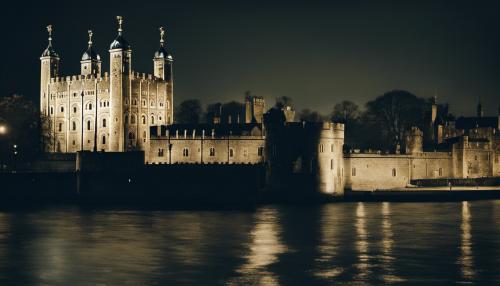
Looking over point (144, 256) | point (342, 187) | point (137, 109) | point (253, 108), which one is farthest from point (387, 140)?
point (144, 256)

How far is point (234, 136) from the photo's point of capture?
7469 centimetres

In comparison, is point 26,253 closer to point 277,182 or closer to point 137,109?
point 277,182

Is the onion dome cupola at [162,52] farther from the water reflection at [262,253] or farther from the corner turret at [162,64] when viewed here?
the water reflection at [262,253]

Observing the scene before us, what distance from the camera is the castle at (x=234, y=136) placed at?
59.6 m

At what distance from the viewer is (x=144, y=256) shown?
30.2 m

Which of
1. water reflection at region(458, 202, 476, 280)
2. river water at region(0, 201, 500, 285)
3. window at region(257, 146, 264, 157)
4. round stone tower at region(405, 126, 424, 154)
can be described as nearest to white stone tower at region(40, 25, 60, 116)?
window at region(257, 146, 264, 157)

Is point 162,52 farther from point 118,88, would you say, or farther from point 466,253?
point 466,253

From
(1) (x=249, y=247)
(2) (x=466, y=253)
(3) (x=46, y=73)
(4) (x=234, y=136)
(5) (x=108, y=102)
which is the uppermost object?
(3) (x=46, y=73)

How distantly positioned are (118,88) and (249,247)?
57.0 meters

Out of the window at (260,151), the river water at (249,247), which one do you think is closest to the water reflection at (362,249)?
the river water at (249,247)

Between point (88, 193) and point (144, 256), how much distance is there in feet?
103

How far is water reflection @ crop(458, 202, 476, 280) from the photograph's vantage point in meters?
26.6

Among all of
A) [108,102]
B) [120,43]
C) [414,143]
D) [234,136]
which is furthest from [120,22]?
[414,143]

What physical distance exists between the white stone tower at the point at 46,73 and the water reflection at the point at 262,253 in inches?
2082
